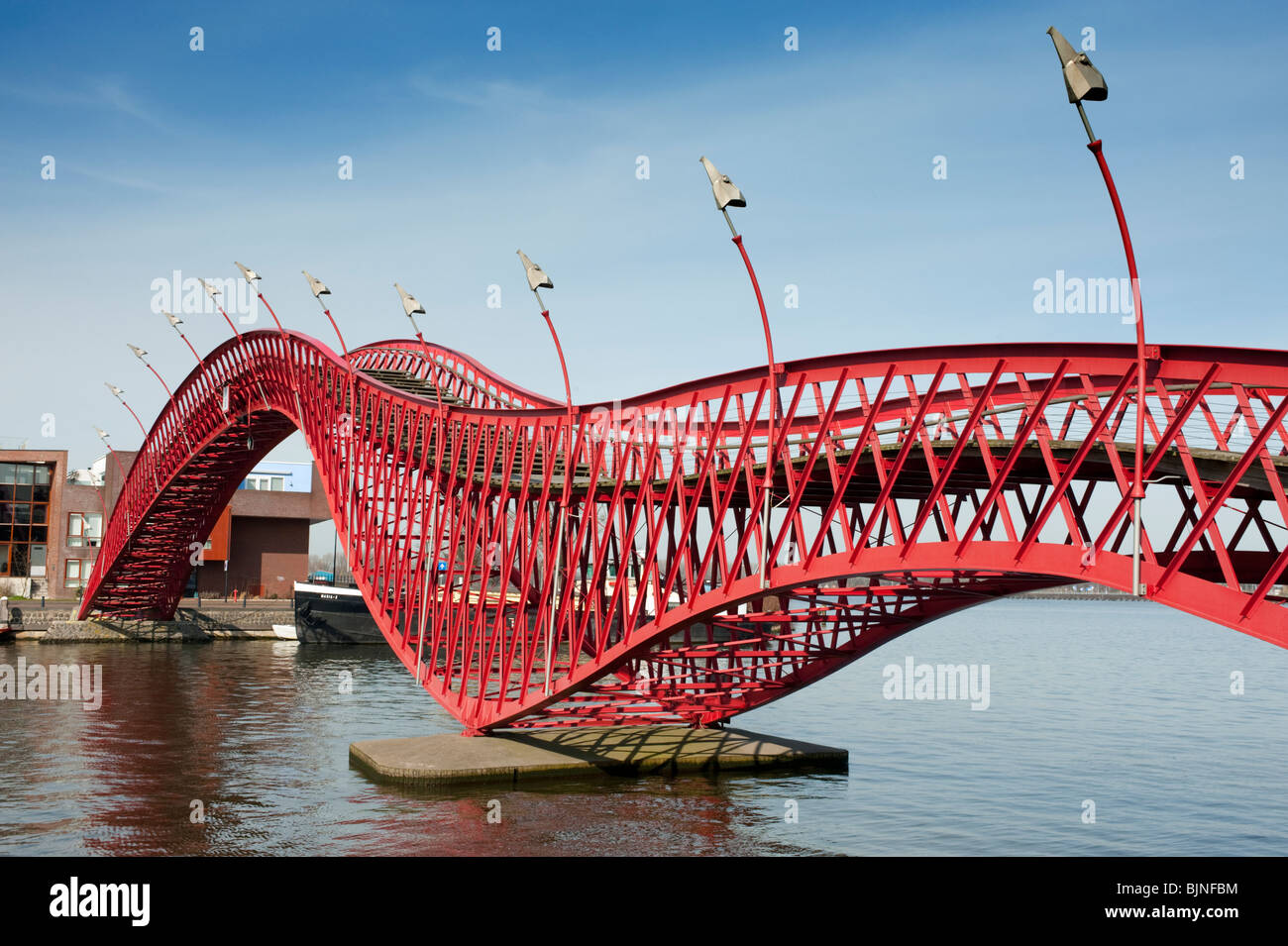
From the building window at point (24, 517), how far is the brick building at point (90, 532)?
0.08m

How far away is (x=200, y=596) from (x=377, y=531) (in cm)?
6219

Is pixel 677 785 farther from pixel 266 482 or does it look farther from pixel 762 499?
pixel 266 482

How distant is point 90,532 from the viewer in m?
106

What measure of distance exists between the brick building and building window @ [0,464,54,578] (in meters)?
0.08

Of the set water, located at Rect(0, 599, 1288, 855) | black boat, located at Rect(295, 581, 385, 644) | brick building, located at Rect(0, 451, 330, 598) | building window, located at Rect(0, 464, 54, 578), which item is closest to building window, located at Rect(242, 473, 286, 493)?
brick building, located at Rect(0, 451, 330, 598)

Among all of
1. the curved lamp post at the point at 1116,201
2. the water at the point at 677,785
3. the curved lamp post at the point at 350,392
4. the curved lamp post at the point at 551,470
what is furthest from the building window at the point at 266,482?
the curved lamp post at the point at 1116,201

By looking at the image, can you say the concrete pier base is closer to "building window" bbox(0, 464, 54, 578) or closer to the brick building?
the brick building

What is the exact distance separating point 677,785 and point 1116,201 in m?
22.5

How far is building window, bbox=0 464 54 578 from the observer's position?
10275 cm

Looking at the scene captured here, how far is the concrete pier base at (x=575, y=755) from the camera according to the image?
3356 cm

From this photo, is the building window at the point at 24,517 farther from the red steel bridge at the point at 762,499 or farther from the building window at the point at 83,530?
the red steel bridge at the point at 762,499

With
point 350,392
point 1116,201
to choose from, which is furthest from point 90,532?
point 1116,201
